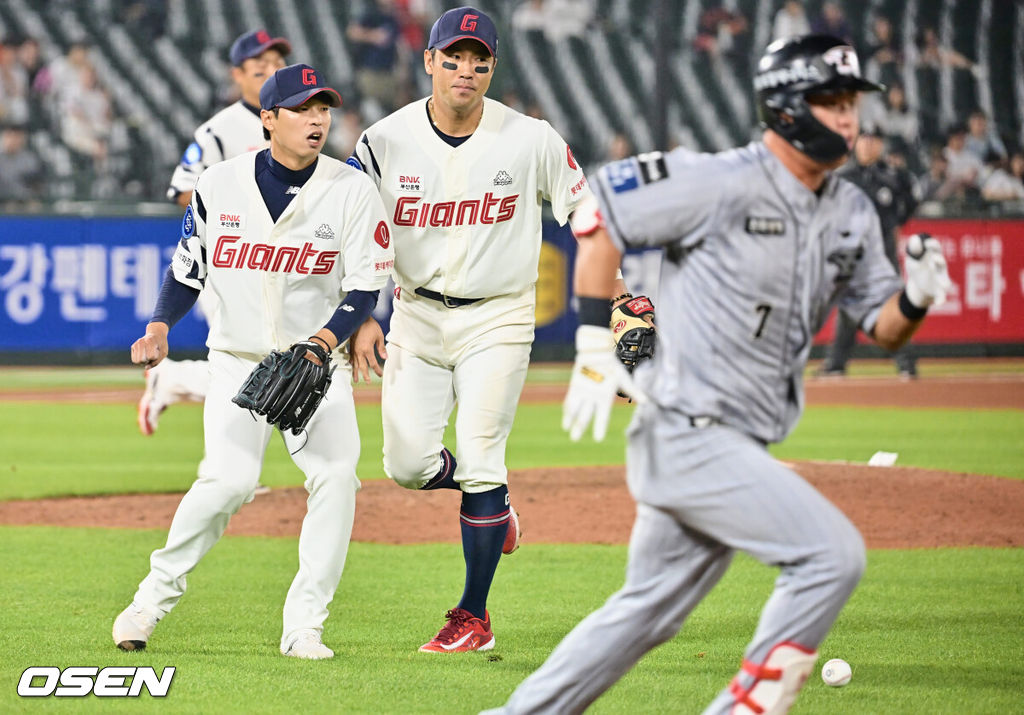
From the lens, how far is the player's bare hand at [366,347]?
5.99 meters

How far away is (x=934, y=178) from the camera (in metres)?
21.7

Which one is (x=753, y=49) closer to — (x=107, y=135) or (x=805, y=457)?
(x=107, y=135)

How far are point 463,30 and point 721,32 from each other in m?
18.5

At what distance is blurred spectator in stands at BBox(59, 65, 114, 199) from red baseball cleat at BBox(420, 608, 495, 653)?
15.1 meters

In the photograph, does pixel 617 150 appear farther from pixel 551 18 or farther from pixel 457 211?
pixel 457 211

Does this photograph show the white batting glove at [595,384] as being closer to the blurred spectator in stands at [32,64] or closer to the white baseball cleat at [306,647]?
the white baseball cleat at [306,647]

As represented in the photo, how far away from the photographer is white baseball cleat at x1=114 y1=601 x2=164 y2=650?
227 inches

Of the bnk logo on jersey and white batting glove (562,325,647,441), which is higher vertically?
white batting glove (562,325,647,441)

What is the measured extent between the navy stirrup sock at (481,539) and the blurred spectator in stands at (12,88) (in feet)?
52.5

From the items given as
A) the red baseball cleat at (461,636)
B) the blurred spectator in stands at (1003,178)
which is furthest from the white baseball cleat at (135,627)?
the blurred spectator in stands at (1003,178)

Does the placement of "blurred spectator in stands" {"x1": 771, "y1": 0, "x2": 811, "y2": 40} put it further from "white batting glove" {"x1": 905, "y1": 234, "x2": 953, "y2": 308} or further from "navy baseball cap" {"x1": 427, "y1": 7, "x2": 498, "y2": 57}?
"white batting glove" {"x1": 905, "y1": 234, "x2": 953, "y2": 308}

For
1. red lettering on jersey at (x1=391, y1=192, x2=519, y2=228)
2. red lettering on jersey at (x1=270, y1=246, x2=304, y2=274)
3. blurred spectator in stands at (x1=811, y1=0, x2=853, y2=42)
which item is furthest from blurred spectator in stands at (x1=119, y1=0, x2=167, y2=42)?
red lettering on jersey at (x1=270, y1=246, x2=304, y2=274)

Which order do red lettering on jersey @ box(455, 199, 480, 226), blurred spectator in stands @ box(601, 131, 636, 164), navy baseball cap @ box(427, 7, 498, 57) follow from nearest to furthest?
navy baseball cap @ box(427, 7, 498, 57) < red lettering on jersey @ box(455, 199, 480, 226) < blurred spectator in stands @ box(601, 131, 636, 164)

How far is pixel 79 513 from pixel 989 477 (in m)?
6.63
